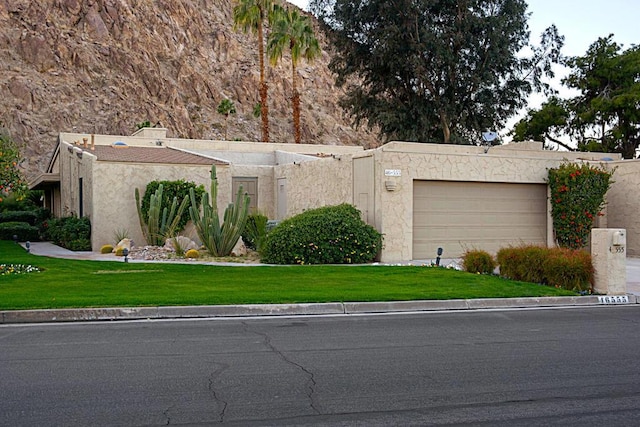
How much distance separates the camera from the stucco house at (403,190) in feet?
69.5

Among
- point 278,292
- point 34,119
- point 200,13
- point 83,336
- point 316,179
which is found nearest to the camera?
point 83,336

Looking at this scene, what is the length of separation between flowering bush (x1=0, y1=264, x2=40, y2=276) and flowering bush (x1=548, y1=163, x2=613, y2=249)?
15.8 metres

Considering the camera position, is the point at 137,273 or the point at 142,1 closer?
the point at 137,273

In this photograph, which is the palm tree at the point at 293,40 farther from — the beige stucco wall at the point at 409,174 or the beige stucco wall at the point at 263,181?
the beige stucco wall at the point at 409,174

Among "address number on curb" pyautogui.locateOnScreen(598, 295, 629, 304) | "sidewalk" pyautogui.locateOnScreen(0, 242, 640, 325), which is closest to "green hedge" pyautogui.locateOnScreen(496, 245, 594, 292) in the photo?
"address number on curb" pyautogui.locateOnScreen(598, 295, 629, 304)

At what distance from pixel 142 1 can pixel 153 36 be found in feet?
19.4

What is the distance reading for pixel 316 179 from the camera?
25.0m

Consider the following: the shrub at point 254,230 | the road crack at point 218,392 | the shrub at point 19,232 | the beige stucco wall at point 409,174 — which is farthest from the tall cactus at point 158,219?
the road crack at point 218,392

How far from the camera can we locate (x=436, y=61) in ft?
129

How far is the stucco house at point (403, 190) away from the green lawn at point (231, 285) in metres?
3.72

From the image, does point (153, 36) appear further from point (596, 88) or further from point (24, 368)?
point (24, 368)

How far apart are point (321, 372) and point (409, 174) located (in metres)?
14.0

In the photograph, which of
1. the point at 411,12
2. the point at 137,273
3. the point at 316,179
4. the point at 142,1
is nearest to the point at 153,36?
the point at 142,1

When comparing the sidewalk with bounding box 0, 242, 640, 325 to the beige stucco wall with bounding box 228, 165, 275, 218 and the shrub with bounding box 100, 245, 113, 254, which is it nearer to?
the shrub with bounding box 100, 245, 113, 254
